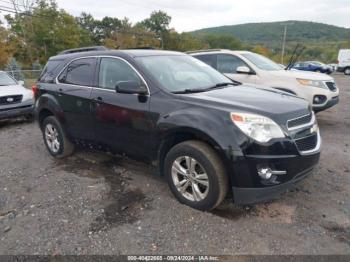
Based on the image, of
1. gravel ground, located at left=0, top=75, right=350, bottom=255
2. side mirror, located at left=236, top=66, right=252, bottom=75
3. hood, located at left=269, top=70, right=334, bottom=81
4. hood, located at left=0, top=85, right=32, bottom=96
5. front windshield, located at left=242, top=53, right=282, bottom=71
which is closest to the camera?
gravel ground, located at left=0, top=75, right=350, bottom=255

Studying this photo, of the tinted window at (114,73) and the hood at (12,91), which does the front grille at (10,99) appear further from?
the tinted window at (114,73)

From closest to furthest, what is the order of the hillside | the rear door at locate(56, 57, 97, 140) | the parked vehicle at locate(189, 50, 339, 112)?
1. the rear door at locate(56, 57, 97, 140)
2. the parked vehicle at locate(189, 50, 339, 112)
3. the hillside

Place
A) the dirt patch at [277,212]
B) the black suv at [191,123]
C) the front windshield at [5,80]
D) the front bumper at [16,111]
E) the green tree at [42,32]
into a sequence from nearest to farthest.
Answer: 1. the black suv at [191,123]
2. the dirt patch at [277,212]
3. the front bumper at [16,111]
4. the front windshield at [5,80]
5. the green tree at [42,32]

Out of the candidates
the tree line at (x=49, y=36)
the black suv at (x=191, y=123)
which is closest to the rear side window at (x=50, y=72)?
the black suv at (x=191, y=123)

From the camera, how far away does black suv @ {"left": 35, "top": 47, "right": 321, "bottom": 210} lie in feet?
9.94

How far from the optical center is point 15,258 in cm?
283

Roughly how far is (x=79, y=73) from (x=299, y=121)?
10.3 feet

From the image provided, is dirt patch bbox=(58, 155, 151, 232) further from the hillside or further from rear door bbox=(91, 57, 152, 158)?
the hillside

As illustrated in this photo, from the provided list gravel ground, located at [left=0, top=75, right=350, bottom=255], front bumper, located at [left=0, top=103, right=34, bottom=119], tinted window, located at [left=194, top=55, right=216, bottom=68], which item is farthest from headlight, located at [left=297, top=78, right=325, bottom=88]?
front bumper, located at [left=0, top=103, right=34, bottom=119]

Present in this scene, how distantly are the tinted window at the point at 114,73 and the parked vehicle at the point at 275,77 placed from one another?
387cm

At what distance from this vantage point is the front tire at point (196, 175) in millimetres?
3154

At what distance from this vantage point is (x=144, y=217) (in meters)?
3.39

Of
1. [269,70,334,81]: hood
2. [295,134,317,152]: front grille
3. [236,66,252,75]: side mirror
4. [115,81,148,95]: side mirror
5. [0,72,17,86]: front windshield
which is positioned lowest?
[0,72,17,86]: front windshield

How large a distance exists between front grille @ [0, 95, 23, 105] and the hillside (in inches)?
3848
